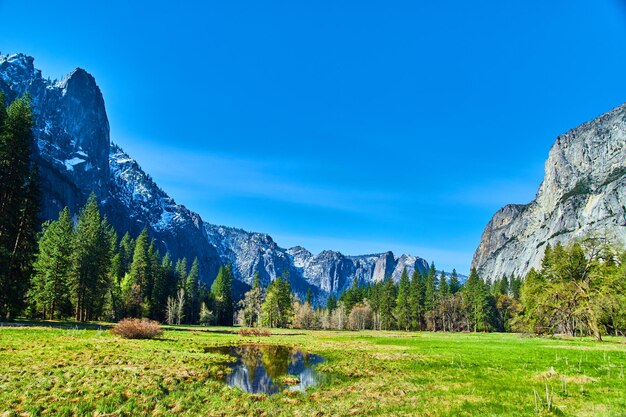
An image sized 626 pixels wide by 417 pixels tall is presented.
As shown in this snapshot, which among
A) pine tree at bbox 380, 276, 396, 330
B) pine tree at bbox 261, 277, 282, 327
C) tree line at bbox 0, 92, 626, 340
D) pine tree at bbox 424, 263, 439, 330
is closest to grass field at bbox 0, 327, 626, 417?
tree line at bbox 0, 92, 626, 340

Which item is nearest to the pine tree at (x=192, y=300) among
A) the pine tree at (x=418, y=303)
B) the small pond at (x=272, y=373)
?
the pine tree at (x=418, y=303)

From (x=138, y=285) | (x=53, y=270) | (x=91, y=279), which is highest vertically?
(x=53, y=270)

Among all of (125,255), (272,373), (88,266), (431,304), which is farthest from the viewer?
(431,304)

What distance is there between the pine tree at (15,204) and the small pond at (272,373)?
89.9ft

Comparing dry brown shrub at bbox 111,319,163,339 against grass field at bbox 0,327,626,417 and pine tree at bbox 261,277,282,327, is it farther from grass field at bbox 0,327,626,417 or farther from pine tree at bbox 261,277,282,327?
pine tree at bbox 261,277,282,327

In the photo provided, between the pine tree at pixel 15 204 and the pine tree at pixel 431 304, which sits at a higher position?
the pine tree at pixel 15 204

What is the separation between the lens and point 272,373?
20.8m

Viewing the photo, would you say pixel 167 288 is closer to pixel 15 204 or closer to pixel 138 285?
pixel 138 285

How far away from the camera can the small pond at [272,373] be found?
54.9ft

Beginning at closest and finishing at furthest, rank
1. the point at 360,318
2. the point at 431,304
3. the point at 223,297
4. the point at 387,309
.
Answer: the point at 431,304
the point at 387,309
the point at 360,318
the point at 223,297

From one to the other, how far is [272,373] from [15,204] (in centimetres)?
3528

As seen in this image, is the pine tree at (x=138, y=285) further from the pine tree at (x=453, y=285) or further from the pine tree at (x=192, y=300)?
the pine tree at (x=453, y=285)

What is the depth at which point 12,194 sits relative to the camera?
37562 mm

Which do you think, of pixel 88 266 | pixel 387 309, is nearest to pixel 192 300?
pixel 88 266
